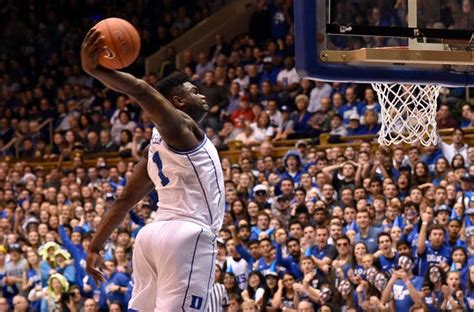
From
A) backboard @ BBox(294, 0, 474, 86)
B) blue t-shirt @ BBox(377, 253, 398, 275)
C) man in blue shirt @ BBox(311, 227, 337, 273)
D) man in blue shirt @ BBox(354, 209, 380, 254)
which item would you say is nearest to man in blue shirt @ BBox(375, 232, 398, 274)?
blue t-shirt @ BBox(377, 253, 398, 275)

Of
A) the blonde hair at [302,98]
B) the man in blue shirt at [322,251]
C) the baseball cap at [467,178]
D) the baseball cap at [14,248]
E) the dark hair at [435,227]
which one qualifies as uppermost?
the blonde hair at [302,98]

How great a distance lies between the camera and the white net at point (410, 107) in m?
7.73

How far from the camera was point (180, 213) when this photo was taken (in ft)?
17.5

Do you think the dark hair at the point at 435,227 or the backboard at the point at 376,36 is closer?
the backboard at the point at 376,36

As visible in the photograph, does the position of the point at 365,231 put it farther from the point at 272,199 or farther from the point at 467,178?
the point at 272,199

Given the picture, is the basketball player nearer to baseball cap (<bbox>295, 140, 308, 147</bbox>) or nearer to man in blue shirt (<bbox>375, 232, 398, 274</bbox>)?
man in blue shirt (<bbox>375, 232, 398, 274</bbox>)

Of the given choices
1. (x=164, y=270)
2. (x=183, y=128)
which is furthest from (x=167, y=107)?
(x=164, y=270)

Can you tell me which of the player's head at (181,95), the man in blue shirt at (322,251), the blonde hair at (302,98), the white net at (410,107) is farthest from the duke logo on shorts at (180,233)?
the blonde hair at (302,98)

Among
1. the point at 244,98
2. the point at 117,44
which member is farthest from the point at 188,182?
the point at 244,98

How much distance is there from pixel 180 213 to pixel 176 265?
0.93 feet

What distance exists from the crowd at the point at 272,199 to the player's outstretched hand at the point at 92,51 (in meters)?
1.46

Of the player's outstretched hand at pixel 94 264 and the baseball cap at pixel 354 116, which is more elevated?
the player's outstretched hand at pixel 94 264

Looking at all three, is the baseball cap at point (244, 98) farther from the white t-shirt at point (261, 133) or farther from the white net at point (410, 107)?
the white net at point (410, 107)

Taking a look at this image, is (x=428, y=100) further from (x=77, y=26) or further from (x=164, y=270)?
(x=77, y=26)
